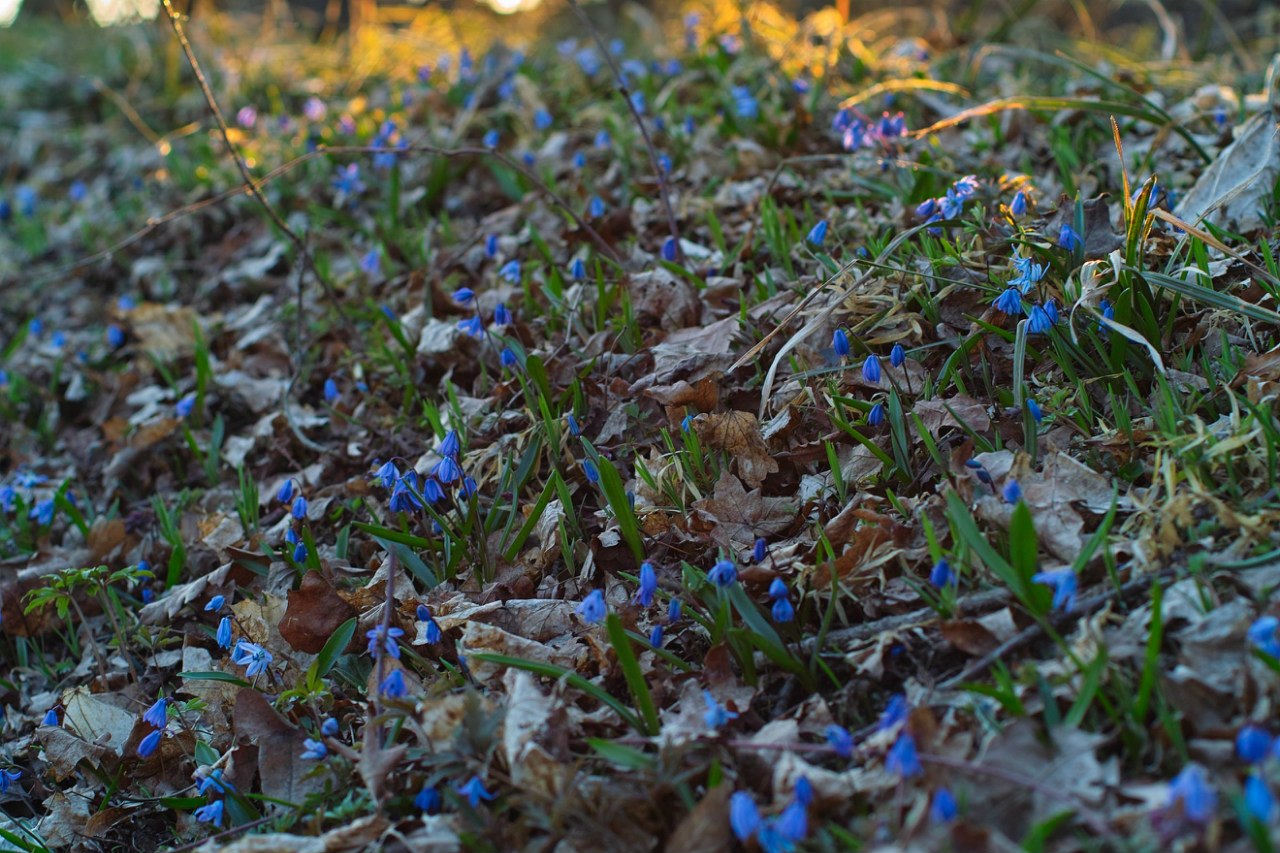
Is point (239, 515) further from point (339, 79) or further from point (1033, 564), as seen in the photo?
point (339, 79)

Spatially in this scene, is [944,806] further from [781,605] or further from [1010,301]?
[1010,301]

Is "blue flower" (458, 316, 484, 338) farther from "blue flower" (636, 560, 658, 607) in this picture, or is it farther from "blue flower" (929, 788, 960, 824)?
"blue flower" (929, 788, 960, 824)

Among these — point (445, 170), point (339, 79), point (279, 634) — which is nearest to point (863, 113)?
point (445, 170)

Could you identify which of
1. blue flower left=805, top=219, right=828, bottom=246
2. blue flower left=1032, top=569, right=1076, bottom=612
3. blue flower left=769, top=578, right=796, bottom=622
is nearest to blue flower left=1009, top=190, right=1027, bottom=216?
blue flower left=805, top=219, right=828, bottom=246

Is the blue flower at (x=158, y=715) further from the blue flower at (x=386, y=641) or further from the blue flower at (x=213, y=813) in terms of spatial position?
the blue flower at (x=386, y=641)

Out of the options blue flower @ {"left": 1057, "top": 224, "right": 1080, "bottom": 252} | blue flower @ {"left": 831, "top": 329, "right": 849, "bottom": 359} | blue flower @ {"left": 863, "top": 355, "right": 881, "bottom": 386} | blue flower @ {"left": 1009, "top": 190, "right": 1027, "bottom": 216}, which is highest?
blue flower @ {"left": 1009, "top": 190, "right": 1027, "bottom": 216}

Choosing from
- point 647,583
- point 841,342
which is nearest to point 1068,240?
point 841,342
